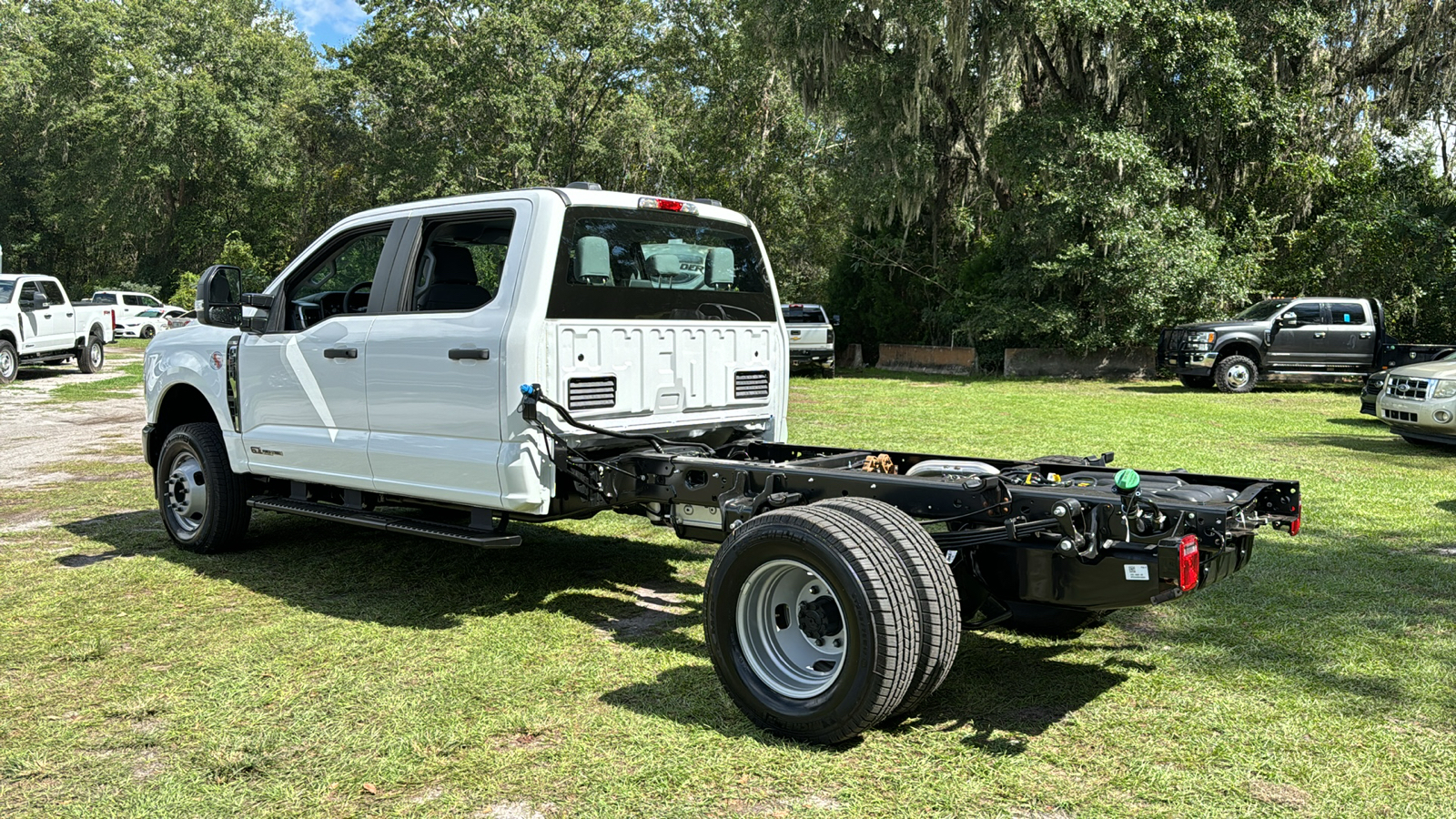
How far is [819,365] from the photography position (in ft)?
84.5

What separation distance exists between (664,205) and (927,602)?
302 cm

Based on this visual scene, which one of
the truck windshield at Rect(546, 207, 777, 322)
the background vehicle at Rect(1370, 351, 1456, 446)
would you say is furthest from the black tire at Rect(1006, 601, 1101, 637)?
the background vehicle at Rect(1370, 351, 1456, 446)

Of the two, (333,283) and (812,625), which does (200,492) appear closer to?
(333,283)

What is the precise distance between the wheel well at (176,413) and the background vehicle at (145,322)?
36884mm

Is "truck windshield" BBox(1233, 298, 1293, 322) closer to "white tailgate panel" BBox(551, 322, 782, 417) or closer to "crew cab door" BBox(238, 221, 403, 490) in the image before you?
"white tailgate panel" BBox(551, 322, 782, 417)

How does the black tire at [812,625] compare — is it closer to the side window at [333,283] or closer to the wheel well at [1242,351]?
the side window at [333,283]

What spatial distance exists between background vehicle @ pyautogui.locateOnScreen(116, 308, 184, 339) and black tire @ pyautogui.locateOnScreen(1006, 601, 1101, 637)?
137 ft

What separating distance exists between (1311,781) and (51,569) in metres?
6.74

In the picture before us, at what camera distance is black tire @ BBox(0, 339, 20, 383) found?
20.5m

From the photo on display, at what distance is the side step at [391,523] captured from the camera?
5.41m

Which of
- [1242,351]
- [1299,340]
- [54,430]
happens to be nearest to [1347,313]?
[1299,340]

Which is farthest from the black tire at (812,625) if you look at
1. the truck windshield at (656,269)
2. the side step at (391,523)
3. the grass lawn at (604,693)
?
the truck windshield at (656,269)

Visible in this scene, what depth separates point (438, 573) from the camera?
6.69 metres

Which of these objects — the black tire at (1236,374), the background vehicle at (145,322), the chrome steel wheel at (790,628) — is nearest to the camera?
Result: the chrome steel wheel at (790,628)
